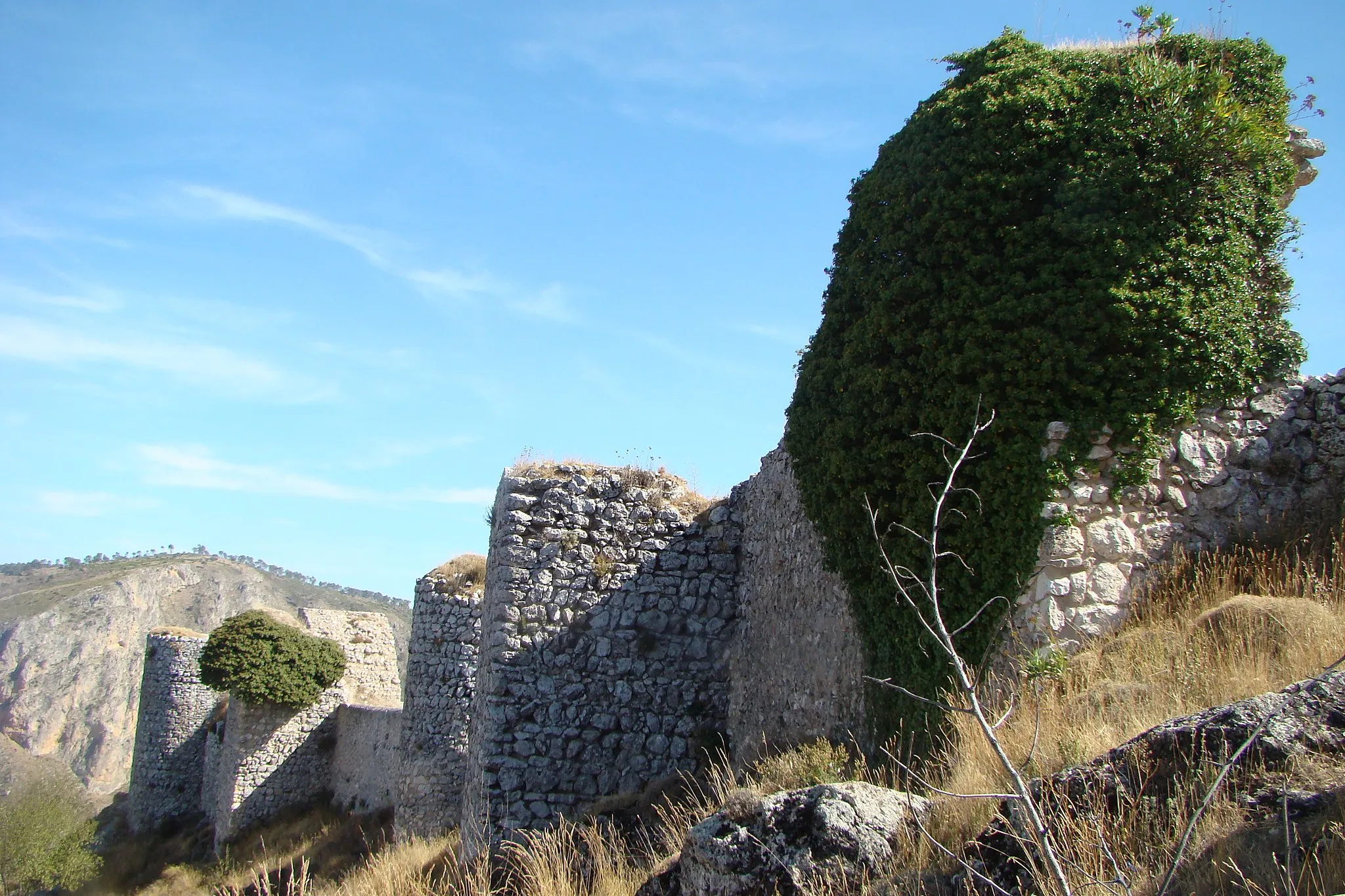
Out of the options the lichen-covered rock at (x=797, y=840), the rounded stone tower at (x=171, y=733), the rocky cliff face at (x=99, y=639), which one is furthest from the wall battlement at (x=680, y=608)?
the rocky cliff face at (x=99, y=639)

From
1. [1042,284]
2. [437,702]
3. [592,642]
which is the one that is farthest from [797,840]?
[437,702]

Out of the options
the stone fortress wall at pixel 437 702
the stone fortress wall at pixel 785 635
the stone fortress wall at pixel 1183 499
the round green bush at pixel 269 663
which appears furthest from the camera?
the round green bush at pixel 269 663

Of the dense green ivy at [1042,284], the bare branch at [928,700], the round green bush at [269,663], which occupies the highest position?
the dense green ivy at [1042,284]

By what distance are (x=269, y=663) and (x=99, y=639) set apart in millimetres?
55407

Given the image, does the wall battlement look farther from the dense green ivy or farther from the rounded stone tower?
the rounded stone tower

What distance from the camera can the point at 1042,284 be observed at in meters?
6.80

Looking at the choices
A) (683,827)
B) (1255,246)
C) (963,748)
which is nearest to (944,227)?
(1255,246)

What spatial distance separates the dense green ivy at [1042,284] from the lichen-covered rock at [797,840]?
2155 mm

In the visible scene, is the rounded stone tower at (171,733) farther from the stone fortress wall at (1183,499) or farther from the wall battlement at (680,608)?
Answer: the stone fortress wall at (1183,499)

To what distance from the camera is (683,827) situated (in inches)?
288

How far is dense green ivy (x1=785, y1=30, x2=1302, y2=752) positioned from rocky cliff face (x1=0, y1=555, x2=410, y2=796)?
6473 cm

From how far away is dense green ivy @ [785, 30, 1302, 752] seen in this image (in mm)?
6582

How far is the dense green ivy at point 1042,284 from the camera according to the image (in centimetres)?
658

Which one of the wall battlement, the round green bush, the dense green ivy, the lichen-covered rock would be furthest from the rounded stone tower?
the lichen-covered rock
